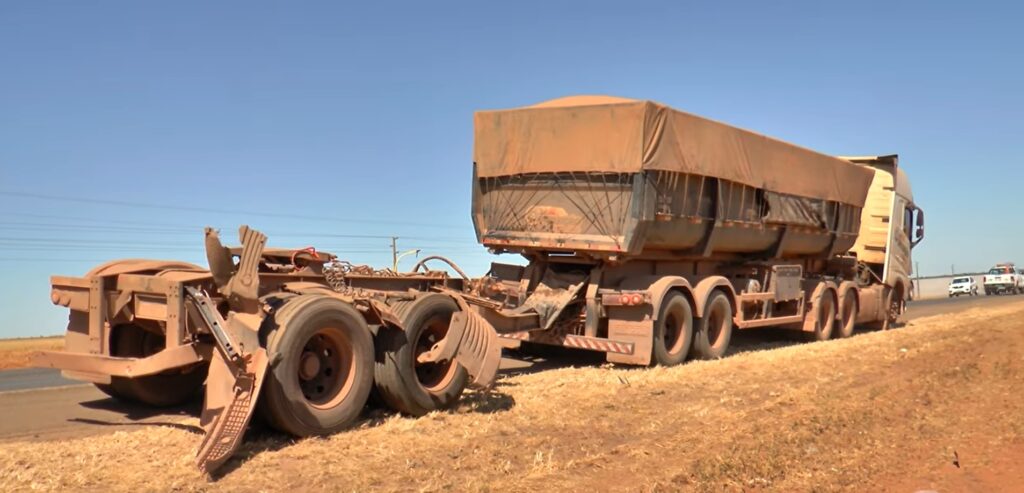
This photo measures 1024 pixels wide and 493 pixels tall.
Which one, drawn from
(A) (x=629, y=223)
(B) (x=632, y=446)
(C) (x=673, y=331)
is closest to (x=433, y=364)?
(B) (x=632, y=446)

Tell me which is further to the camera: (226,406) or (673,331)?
(673,331)

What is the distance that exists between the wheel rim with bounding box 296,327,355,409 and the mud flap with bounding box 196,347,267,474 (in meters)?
0.63

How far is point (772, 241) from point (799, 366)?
12.1 ft

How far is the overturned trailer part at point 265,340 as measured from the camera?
234 inches

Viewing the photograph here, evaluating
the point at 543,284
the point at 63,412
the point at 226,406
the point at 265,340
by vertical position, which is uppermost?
the point at 543,284

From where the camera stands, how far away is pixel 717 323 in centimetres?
1259

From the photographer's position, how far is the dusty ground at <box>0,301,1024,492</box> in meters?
5.22

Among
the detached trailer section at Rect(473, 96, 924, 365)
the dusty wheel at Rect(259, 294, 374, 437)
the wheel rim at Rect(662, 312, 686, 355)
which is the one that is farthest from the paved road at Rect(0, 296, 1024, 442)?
the wheel rim at Rect(662, 312, 686, 355)

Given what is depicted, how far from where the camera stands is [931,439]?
652 centimetres

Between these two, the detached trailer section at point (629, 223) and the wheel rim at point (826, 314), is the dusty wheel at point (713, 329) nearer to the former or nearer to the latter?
the detached trailer section at point (629, 223)

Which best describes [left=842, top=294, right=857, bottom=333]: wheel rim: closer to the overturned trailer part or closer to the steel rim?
the steel rim

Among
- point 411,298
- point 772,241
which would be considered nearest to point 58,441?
point 411,298

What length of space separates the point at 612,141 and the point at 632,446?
5075 mm

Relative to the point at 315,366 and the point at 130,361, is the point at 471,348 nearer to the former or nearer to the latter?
the point at 315,366
